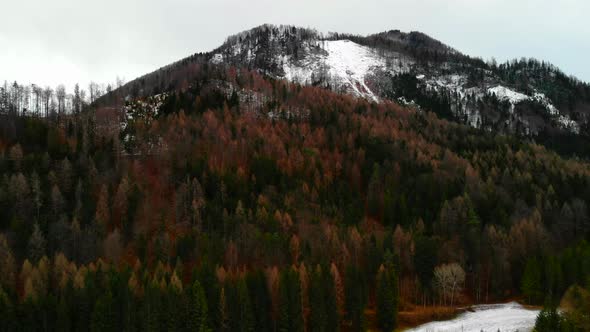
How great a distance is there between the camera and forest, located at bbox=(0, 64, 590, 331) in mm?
76188

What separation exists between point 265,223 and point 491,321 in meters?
53.5

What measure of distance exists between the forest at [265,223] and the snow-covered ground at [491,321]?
19.1 ft

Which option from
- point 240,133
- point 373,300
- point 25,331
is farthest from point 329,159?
point 25,331

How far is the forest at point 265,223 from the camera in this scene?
7619 cm

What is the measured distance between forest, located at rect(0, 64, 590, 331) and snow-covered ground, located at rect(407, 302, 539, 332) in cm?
583

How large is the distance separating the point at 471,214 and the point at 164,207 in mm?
79835

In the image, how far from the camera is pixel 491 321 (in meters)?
80.4

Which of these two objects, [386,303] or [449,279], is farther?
[449,279]

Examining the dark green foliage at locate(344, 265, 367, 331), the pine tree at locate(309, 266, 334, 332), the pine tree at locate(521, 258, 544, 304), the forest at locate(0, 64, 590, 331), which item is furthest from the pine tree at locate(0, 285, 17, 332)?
the pine tree at locate(521, 258, 544, 304)

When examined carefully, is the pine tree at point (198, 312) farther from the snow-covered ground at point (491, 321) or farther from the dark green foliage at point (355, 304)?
the snow-covered ground at point (491, 321)

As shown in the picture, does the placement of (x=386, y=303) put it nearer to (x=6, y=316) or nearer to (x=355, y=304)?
(x=355, y=304)

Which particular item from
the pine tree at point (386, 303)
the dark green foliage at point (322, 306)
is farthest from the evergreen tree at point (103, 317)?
the pine tree at point (386, 303)

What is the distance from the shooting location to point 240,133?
536 feet

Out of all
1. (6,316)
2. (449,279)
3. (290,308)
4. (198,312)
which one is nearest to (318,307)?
(290,308)
